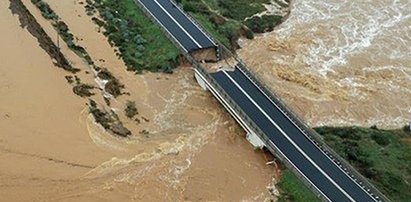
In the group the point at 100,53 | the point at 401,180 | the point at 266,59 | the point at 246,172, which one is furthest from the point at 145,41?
the point at 401,180

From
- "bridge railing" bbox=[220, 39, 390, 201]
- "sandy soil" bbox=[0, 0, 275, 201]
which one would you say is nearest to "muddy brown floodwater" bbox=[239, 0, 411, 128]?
"bridge railing" bbox=[220, 39, 390, 201]

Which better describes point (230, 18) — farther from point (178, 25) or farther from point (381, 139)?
point (381, 139)

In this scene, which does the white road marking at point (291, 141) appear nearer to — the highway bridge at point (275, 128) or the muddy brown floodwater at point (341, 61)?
the highway bridge at point (275, 128)

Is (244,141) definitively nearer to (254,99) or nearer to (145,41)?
(254,99)

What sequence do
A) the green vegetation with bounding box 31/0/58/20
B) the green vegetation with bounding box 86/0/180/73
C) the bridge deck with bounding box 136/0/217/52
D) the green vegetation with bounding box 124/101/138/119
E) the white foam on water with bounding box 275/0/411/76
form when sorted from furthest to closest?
the green vegetation with bounding box 31/0/58/20 < the white foam on water with bounding box 275/0/411/76 < the bridge deck with bounding box 136/0/217/52 < the green vegetation with bounding box 86/0/180/73 < the green vegetation with bounding box 124/101/138/119

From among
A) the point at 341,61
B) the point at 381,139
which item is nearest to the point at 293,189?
the point at 381,139

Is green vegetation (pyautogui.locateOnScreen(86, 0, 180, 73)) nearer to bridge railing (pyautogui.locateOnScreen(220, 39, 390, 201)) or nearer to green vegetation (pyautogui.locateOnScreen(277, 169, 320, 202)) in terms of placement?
bridge railing (pyautogui.locateOnScreen(220, 39, 390, 201))
